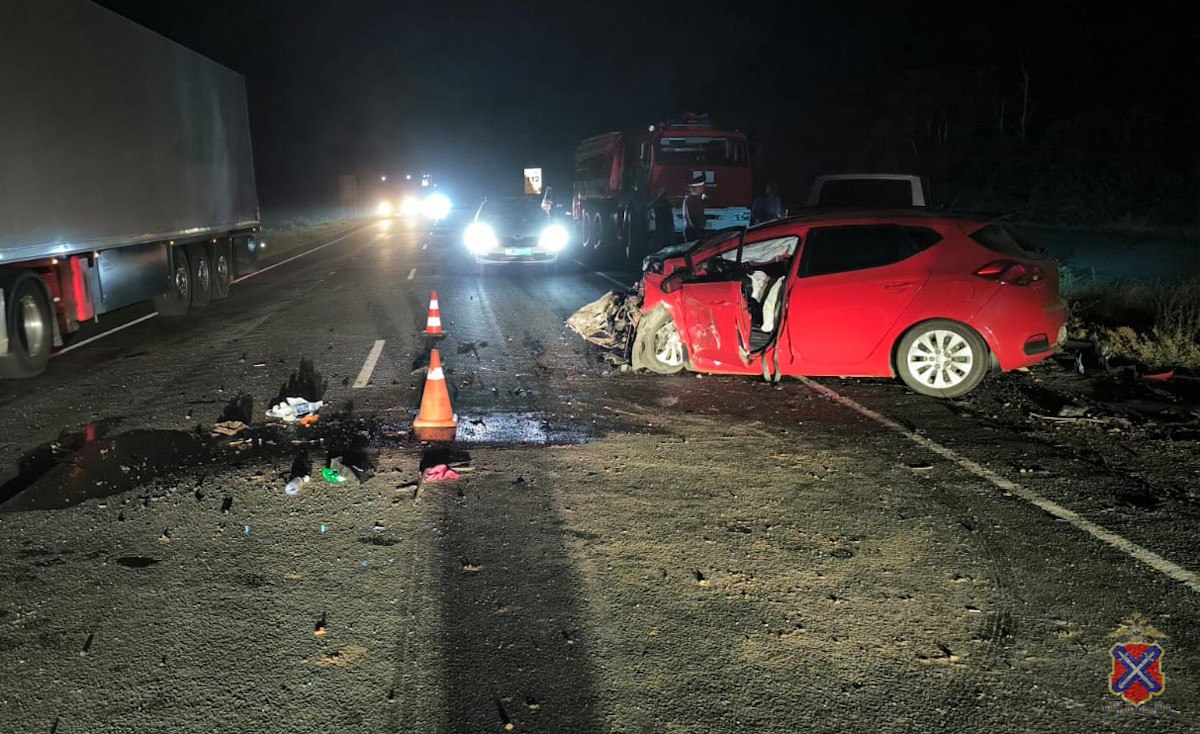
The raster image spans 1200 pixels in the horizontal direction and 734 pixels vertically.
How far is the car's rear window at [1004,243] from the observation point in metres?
7.45

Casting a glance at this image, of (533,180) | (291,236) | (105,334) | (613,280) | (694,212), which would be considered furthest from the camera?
(533,180)

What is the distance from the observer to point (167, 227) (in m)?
12.8

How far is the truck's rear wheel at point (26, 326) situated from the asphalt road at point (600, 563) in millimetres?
706

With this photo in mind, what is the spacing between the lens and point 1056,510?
513 centimetres

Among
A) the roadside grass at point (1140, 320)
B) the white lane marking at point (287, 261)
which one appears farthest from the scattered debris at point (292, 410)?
the white lane marking at point (287, 261)

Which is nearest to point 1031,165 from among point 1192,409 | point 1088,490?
point 1192,409

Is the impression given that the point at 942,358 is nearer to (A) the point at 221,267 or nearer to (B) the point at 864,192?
(B) the point at 864,192

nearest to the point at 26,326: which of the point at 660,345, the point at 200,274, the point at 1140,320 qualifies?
the point at 200,274

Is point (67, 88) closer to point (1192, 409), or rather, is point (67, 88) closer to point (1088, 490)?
point (1088, 490)

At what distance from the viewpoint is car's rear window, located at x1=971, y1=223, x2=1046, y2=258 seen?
745 centimetres

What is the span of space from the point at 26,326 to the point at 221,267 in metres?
6.87

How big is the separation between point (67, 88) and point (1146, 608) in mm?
11108

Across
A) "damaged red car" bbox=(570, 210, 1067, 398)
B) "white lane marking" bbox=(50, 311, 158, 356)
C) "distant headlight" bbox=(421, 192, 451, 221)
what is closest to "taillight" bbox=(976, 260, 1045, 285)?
"damaged red car" bbox=(570, 210, 1067, 398)

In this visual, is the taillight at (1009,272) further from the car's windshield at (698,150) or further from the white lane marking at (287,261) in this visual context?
the white lane marking at (287,261)
